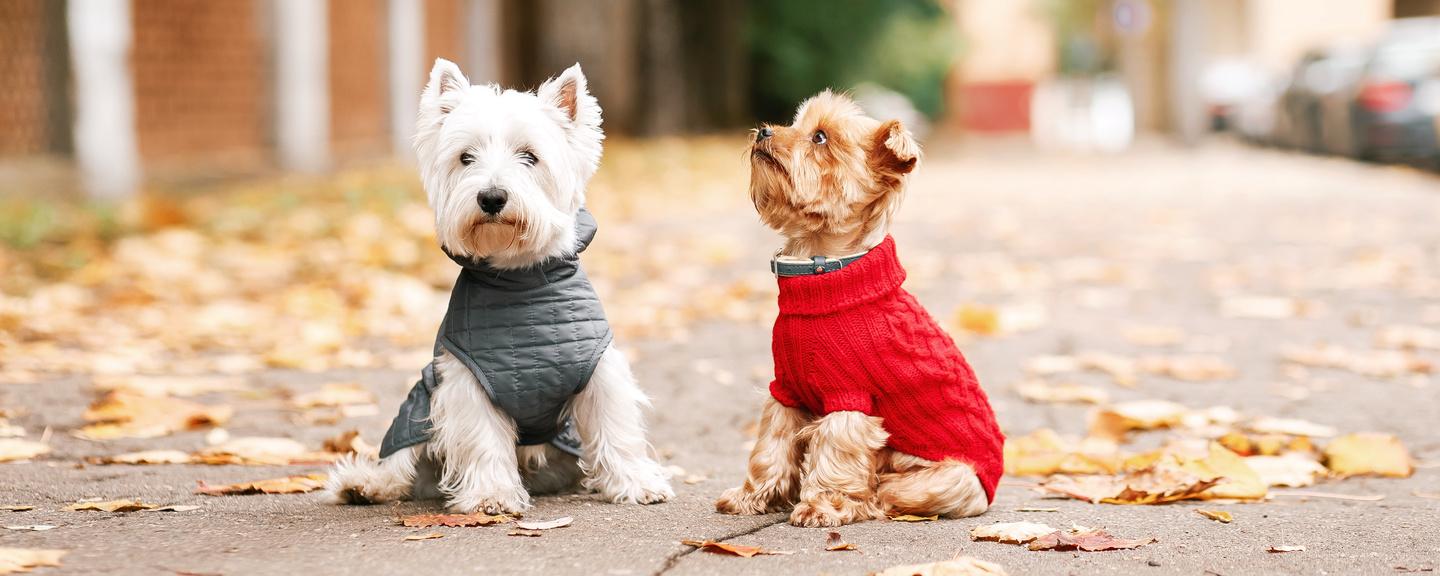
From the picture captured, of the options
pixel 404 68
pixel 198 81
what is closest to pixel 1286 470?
pixel 198 81

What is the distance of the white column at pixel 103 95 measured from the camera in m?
10.4

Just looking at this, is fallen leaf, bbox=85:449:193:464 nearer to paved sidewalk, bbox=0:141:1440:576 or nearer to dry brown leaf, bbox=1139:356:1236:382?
paved sidewalk, bbox=0:141:1440:576

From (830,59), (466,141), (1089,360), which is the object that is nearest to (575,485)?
(466,141)

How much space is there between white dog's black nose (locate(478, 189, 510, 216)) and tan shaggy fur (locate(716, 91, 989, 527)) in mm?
699

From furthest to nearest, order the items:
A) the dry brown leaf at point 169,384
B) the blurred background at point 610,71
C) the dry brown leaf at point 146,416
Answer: the blurred background at point 610,71 → the dry brown leaf at point 169,384 → the dry brown leaf at point 146,416

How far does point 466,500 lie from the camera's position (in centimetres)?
342

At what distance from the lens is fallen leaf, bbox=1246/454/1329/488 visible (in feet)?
13.2

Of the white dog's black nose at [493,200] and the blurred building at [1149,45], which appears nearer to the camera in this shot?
the white dog's black nose at [493,200]

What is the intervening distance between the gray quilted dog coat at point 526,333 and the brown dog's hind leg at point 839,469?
2.21ft

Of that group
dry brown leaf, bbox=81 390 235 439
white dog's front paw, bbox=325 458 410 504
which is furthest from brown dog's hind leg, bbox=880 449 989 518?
dry brown leaf, bbox=81 390 235 439

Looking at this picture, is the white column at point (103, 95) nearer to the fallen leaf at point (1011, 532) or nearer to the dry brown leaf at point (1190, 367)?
the dry brown leaf at point (1190, 367)

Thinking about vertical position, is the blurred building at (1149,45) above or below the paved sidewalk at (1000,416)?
above

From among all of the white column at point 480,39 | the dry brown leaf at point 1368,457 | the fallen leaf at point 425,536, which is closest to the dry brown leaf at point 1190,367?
the dry brown leaf at point 1368,457

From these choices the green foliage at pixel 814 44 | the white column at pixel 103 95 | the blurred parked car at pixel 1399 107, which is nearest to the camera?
the white column at pixel 103 95
